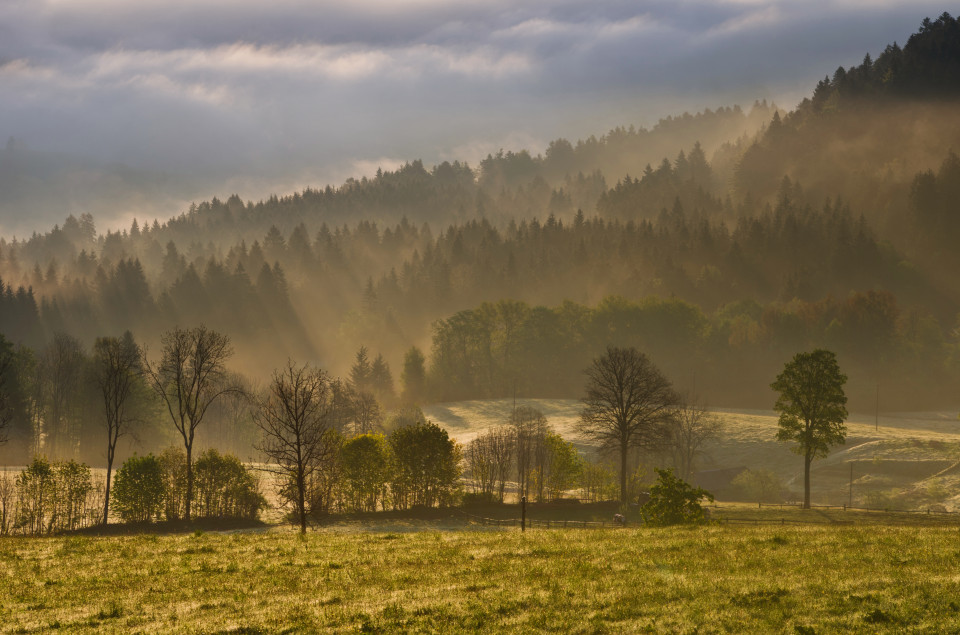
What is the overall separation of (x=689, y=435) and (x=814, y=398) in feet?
150

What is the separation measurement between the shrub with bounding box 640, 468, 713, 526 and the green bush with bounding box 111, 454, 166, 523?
144ft

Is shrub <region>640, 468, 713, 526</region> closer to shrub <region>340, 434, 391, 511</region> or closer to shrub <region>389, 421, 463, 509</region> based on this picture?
shrub <region>389, 421, 463, 509</region>

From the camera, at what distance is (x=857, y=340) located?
163m

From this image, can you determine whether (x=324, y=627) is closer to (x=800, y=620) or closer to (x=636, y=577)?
(x=636, y=577)

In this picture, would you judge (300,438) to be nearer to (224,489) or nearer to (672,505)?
(224,489)

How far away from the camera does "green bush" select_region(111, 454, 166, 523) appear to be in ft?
213

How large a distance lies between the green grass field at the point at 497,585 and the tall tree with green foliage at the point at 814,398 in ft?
143

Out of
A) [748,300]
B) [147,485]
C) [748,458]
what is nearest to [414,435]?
[147,485]

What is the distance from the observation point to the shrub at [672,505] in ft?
149

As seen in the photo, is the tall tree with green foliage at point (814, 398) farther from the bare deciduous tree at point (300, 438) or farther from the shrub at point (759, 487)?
the bare deciduous tree at point (300, 438)

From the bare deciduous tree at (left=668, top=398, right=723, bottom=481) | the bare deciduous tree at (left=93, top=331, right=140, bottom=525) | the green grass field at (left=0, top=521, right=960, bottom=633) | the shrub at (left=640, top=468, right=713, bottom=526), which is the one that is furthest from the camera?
the bare deciduous tree at (left=668, top=398, right=723, bottom=481)

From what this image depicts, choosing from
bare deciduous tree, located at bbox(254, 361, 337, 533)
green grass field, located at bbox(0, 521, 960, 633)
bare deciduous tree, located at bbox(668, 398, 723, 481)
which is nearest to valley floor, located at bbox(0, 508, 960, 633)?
green grass field, located at bbox(0, 521, 960, 633)

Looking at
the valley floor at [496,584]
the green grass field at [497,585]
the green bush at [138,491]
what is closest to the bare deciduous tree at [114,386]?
the green bush at [138,491]

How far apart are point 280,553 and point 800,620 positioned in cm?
2101
